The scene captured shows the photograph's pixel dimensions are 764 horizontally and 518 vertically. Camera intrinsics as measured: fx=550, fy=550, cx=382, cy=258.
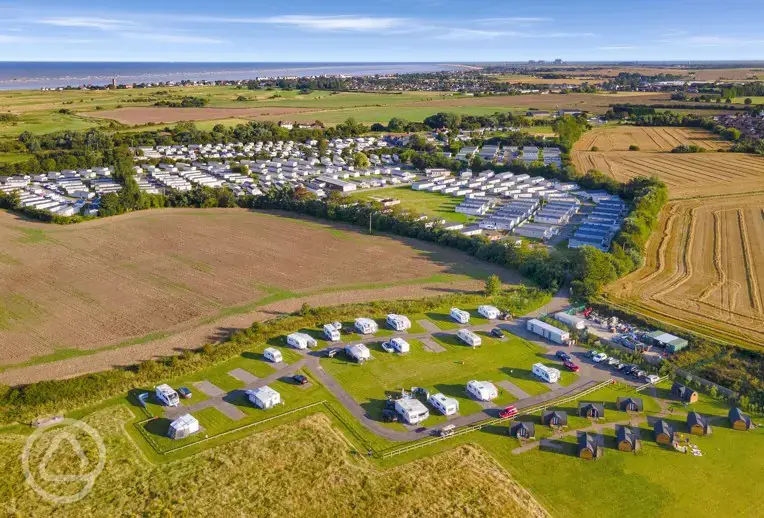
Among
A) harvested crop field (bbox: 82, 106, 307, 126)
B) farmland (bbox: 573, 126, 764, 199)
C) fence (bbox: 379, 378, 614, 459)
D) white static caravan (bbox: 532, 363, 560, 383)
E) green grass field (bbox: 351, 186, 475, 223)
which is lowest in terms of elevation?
fence (bbox: 379, 378, 614, 459)

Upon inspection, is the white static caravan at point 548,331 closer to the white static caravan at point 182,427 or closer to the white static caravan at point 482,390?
the white static caravan at point 482,390

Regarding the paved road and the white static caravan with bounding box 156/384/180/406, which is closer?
the paved road

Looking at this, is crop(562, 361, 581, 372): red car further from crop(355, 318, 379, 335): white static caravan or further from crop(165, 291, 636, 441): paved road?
crop(355, 318, 379, 335): white static caravan

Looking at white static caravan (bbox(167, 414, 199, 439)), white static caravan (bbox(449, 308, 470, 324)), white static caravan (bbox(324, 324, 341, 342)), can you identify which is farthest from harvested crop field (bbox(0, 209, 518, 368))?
white static caravan (bbox(167, 414, 199, 439))

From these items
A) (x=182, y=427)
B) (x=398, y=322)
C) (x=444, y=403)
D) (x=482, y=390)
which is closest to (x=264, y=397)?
(x=182, y=427)

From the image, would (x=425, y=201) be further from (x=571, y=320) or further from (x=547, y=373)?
(x=547, y=373)

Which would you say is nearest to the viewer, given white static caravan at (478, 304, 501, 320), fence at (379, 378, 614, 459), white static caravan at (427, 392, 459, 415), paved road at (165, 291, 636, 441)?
fence at (379, 378, 614, 459)
